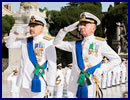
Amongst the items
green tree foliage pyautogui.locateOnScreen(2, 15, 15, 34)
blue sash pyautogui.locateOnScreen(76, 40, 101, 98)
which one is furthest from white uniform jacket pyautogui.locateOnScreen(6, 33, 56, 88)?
green tree foliage pyautogui.locateOnScreen(2, 15, 15, 34)

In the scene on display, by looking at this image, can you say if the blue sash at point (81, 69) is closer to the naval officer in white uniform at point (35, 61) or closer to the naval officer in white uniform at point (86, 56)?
the naval officer in white uniform at point (86, 56)

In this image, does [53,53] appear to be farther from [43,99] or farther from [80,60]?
[43,99]

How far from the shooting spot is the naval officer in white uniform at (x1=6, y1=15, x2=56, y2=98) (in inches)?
180

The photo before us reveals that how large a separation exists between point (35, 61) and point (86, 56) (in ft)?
2.73

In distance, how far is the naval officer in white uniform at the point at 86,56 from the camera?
429 centimetres

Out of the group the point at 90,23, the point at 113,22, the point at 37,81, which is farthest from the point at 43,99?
the point at 113,22

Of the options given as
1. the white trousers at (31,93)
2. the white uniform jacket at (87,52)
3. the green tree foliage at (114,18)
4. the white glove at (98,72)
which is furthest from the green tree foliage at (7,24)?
the white glove at (98,72)

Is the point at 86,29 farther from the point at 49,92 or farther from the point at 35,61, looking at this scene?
the point at 49,92

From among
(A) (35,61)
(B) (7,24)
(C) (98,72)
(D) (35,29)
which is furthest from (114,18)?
(C) (98,72)

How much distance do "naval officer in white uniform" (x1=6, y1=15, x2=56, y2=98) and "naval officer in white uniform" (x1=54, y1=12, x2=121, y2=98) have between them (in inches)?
11.5

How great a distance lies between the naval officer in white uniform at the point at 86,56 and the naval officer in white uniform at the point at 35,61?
11.5 inches

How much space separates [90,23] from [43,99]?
138 cm

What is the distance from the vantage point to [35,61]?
4.64m

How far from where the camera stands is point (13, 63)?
10.1 m
